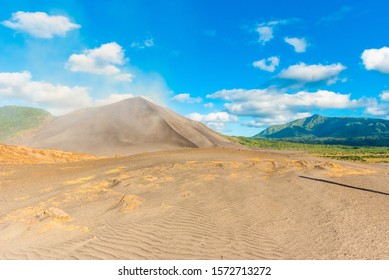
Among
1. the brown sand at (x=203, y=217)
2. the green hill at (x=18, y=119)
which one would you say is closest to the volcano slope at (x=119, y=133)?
the green hill at (x=18, y=119)

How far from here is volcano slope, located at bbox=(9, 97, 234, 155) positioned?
91.4 metres

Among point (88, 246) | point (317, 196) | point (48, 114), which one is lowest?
point (88, 246)

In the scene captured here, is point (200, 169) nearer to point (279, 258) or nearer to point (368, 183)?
point (368, 183)

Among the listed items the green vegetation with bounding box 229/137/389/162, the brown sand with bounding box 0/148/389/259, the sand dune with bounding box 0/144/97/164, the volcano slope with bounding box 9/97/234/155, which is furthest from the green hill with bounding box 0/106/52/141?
the brown sand with bounding box 0/148/389/259

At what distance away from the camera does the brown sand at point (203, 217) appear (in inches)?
324

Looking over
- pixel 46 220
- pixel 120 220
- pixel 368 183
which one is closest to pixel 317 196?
pixel 368 183

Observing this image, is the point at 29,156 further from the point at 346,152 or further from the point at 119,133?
the point at 346,152

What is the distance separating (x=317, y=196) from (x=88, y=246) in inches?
408

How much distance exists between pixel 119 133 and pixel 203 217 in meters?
96.8

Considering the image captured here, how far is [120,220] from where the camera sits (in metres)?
11.2

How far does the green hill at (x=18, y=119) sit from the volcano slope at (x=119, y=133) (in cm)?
995

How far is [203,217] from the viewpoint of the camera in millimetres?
11203

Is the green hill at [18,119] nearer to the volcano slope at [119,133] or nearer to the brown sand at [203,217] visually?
the volcano slope at [119,133]

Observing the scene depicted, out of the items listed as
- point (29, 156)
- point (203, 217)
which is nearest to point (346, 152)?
point (29, 156)
